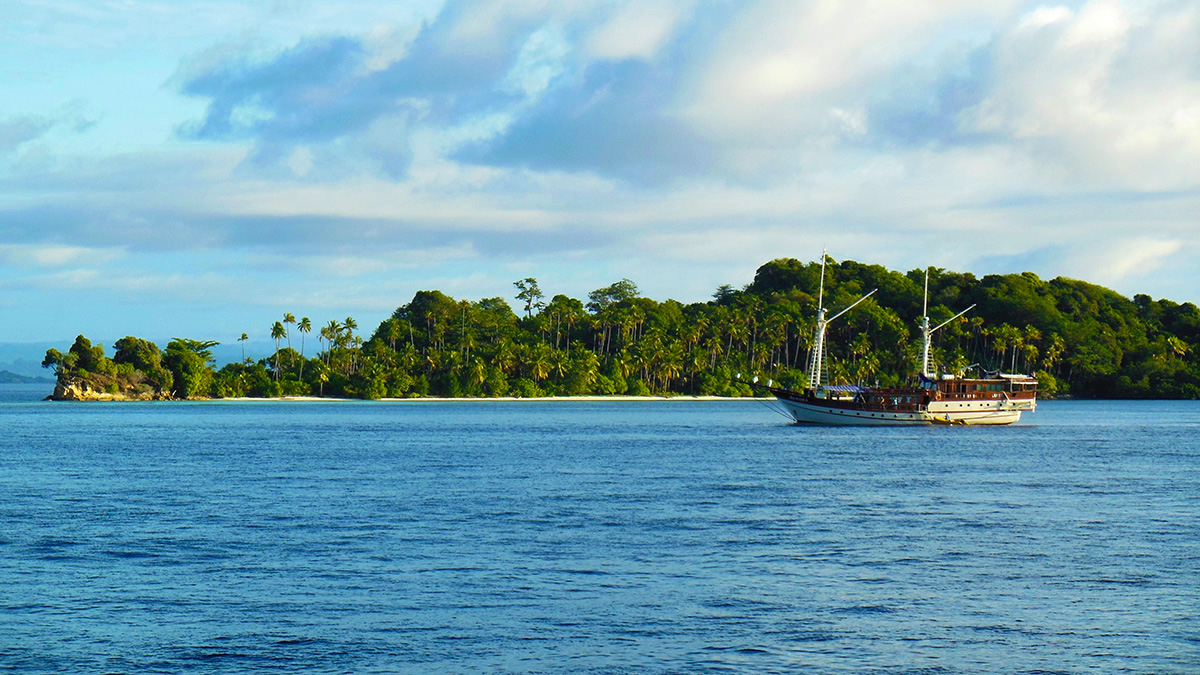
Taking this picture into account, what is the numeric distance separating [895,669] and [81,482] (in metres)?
46.7

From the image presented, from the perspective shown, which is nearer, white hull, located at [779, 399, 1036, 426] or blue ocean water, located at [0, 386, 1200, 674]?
blue ocean water, located at [0, 386, 1200, 674]

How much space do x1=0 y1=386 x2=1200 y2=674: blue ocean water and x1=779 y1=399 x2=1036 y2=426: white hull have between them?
46216mm

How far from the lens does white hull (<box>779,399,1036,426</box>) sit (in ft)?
381

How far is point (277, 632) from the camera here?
2430 centimetres

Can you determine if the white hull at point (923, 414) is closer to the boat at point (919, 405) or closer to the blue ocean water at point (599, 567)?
the boat at point (919, 405)

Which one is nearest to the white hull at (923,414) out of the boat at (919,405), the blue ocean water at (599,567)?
the boat at (919,405)

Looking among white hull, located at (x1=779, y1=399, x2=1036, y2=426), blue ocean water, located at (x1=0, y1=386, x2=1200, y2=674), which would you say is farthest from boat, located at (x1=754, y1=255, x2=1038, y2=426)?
blue ocean water, located at (x1=0, y1=386, x2=1200, y2=674)

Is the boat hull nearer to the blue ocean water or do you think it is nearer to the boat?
the boat

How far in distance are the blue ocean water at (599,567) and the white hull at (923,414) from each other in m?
46.2

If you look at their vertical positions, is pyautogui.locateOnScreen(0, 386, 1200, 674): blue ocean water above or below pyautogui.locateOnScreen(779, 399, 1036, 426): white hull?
below

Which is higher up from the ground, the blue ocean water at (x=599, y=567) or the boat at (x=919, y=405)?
the boat at (x=919, y=405)

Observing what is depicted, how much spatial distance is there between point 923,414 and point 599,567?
91.3 metres

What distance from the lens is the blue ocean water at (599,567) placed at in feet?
74.8

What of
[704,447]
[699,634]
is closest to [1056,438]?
[704,447]
